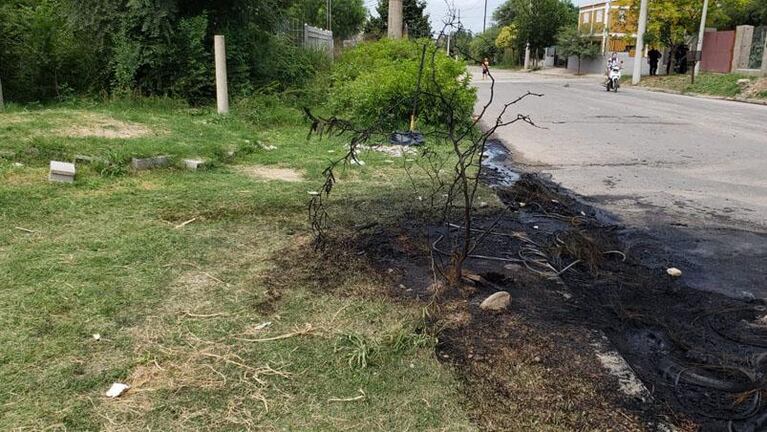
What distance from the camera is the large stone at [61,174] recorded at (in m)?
6.06

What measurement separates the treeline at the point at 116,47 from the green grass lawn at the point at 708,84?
17865 millimetres

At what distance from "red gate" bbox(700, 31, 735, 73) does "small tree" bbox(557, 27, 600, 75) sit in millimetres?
13026

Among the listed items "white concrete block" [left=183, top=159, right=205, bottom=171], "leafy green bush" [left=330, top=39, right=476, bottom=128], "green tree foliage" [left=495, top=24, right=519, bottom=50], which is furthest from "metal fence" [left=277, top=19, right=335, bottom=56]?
"green tree foliage" [left=495, top=24, right=519, bottom=50]

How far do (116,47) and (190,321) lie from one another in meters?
10.4

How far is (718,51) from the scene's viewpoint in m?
30.6

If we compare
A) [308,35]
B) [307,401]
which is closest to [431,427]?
[307,401]

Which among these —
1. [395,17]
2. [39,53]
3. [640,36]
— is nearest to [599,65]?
[640,36]

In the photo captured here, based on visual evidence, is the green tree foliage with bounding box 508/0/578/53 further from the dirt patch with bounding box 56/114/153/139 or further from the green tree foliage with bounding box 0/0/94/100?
the dirt patch with bounding box 56/114/153/139

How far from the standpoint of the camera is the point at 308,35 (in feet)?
68.1

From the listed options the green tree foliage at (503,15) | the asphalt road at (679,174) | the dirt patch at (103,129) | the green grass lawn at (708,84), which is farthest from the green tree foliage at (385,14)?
the green tree foliage at (503,15)

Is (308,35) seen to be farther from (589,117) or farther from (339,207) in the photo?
(339,207)

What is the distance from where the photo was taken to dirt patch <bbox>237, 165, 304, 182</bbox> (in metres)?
6.99

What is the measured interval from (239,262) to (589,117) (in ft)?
39.7

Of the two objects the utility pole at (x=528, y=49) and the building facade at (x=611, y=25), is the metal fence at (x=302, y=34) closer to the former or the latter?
the building facade at (x=611, y=25)
